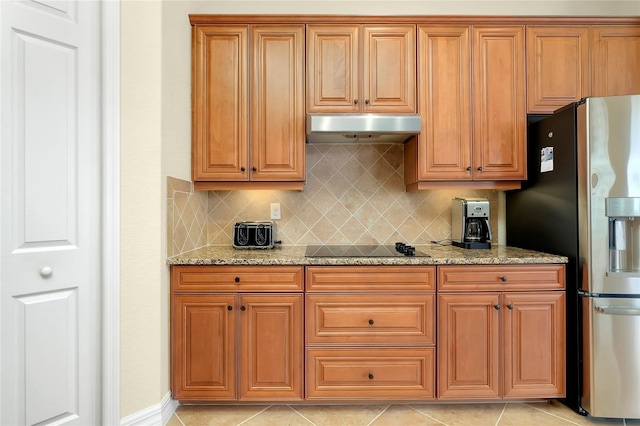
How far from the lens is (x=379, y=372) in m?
1.85

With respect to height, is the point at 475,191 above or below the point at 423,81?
below

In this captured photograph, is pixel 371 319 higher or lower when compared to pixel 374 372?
higher

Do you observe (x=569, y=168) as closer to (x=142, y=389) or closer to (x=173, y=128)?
(x=173, y=128)

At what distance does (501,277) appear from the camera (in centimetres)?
186

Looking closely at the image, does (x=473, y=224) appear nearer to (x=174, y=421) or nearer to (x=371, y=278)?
(x=371, y=278)

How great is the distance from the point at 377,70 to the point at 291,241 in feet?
4.48

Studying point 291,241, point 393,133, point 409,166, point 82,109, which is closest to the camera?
point 82,109

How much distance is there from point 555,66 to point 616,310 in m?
1.56

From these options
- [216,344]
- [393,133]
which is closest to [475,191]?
[393,133]

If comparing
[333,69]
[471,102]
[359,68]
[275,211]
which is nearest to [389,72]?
[359,68]

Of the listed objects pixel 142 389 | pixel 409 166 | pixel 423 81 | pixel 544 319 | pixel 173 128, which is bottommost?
pixel 142 389

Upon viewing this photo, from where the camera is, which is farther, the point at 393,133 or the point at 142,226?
the point at 393,133

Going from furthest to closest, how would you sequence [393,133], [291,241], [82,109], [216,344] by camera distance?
[291,241] < [393,133] < [216,344] < [82,109]

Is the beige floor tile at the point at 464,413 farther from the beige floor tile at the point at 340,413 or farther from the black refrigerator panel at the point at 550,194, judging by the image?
the black refrigerator panel at the point at 550,194
